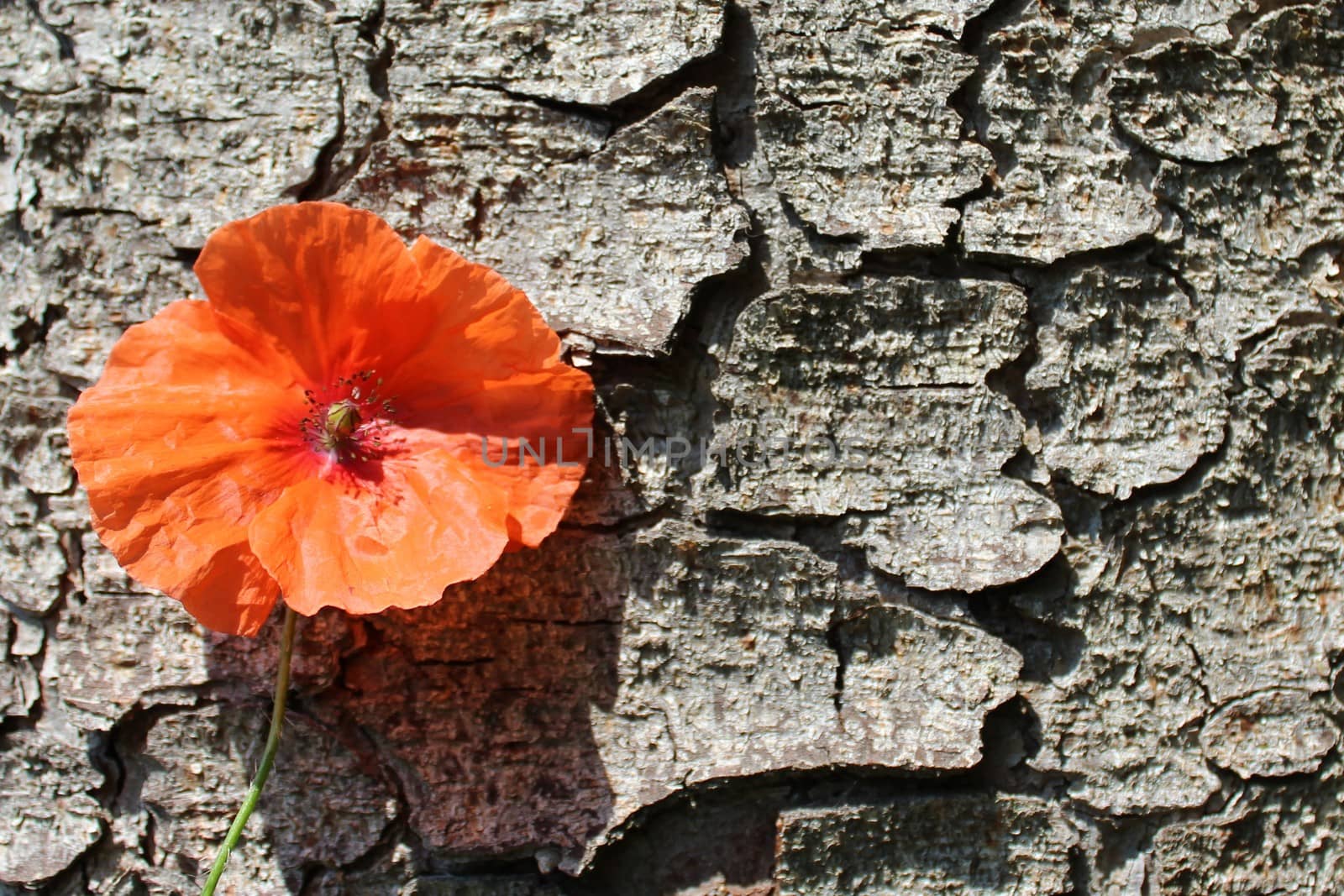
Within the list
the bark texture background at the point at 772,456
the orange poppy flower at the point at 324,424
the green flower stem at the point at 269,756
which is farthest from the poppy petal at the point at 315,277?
the green flower stem at the point at 269,756

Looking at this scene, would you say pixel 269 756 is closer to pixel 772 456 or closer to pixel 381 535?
pixel 381 535

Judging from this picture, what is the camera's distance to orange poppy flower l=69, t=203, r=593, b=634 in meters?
1.10

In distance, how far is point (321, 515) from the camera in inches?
46.0

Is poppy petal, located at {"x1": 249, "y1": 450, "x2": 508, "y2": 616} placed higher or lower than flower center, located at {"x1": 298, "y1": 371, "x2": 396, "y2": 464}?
lower

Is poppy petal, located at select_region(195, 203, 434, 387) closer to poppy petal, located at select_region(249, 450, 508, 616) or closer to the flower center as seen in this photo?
the flower center

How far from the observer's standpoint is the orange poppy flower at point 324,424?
3.61ft

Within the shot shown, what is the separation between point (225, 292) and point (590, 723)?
608 mm

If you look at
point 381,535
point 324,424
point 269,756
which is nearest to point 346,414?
point 324,424

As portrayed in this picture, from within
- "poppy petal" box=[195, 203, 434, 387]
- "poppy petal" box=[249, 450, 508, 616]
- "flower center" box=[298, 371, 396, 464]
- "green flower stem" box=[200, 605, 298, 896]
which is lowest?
"green flower stem" box=[200, 605, 298, 896]

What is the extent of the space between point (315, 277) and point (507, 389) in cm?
23

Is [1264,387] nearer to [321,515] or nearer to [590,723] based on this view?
[590,723]

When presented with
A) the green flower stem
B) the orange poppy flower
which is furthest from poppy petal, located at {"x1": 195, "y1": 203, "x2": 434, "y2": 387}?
the green flower stem

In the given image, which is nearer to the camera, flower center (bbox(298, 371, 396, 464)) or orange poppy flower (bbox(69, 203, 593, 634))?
orange poppy flower (bbox(69, 203, 593, 634))

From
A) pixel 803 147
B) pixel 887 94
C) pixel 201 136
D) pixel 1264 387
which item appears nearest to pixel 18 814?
pixel 201 136
